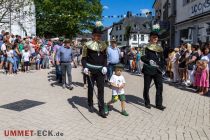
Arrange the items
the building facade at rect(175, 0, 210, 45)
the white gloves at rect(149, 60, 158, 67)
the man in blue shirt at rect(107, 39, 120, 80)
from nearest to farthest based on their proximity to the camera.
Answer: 1. the white gloves at rect(149, 60, 158, 67)
2. the man in blue shirt at rect(107, 39, 120, 80)
3. the building facade at rect(175, 0, 210, 45)

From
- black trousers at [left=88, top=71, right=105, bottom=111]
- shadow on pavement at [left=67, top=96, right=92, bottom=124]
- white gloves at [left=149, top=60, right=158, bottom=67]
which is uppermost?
white gloves at [left=149, top=60, right=158, bottom=67]

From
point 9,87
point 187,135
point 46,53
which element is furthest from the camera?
point 46,53

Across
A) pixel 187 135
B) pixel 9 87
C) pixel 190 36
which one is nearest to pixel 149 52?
pixel 187 135

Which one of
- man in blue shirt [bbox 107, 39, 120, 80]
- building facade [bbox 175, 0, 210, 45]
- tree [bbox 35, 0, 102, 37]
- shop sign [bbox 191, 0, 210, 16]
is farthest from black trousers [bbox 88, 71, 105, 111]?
tree [bbox 35, 0, 102, 37]

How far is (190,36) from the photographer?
70.9ft

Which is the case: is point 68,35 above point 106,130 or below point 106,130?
above

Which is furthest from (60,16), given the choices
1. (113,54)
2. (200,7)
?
(113,54)

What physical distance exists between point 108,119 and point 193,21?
1578cm

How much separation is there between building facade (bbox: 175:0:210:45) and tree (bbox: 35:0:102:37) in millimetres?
22874

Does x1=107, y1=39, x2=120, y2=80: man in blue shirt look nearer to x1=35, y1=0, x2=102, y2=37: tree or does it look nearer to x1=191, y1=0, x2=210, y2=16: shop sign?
x1=191, y1=0, x2=210, y2=16: shop sign

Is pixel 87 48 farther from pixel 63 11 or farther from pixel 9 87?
pixel 63 11

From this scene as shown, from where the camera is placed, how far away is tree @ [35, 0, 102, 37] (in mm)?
45500

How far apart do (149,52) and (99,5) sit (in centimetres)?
4501

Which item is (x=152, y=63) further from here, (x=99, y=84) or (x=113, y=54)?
(x=113, y=54)
